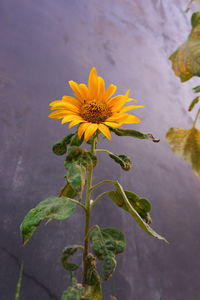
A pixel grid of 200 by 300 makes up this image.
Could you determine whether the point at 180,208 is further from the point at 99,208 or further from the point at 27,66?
the point at 27,66

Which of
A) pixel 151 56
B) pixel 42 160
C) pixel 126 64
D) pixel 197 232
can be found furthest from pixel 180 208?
pixel 151 56

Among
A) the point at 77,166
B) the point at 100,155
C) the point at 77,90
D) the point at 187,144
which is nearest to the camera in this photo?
the point at 77,166

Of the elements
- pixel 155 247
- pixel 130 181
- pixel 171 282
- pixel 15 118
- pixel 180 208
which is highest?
pixel 15 118

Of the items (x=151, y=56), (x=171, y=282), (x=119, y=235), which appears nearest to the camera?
(x=119, y=235)

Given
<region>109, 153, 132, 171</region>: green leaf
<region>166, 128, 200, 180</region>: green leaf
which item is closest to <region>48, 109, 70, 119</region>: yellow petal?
<region>109, 153, 132, 171</region>: green leaf

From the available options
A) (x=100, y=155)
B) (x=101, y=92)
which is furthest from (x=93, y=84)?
(x=100, y=155)

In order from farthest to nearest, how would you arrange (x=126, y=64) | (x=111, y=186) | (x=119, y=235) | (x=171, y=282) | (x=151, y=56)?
(x=151, y=56) < (x=126, y=64) < (x=111, y=186) < (x=171, y=282) < (x=119, y=235)

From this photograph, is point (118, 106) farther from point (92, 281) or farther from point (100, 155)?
point (100, 155)

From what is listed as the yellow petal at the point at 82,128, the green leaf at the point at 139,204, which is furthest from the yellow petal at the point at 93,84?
the green leaf at the point at 139,204
